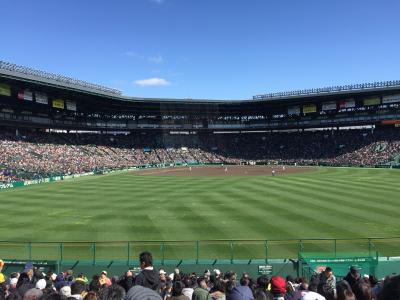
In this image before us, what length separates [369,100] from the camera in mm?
96062

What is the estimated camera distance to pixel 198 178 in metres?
66.4

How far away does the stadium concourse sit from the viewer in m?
74.1

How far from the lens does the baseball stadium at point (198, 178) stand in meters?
22.9

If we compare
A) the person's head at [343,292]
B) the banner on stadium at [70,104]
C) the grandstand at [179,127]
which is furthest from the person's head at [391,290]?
the banner on stadium at [70,104]

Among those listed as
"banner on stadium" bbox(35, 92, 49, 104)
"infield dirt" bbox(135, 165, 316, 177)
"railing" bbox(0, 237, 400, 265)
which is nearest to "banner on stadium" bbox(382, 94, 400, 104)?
"infield dirt" bbox(135, 165, 316, 177)

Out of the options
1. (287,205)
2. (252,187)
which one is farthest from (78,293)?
(252,187)

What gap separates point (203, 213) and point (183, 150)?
289 feet

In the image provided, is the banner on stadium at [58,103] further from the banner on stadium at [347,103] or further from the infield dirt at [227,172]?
the banner on stadium at [347,103]

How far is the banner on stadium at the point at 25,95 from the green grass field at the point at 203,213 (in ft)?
99.4

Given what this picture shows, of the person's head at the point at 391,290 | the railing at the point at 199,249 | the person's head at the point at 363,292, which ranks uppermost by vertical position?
the person's head at the point at 391,290

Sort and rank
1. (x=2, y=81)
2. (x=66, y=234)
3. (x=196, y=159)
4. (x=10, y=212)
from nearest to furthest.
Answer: (x=66, y=234)
(x=10, y=212)
(x=2, y=81)
(x=196, y=159)

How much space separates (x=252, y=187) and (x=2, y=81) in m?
50.1

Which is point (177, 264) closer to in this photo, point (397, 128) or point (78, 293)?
point (78, 293)

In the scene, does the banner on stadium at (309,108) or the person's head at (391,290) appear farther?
the banner on stadium at (309,108)
